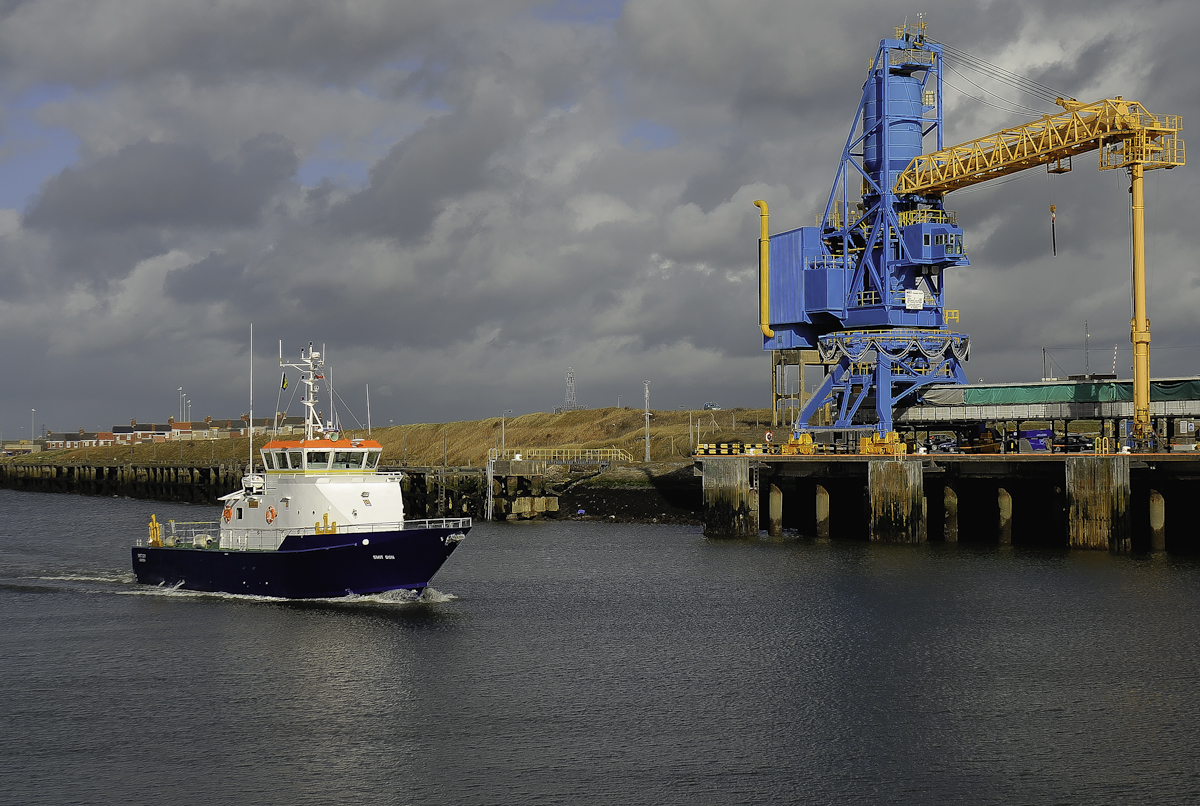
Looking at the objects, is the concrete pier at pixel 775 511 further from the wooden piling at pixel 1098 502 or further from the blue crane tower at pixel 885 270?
the wooden piling at pixel 1098 502

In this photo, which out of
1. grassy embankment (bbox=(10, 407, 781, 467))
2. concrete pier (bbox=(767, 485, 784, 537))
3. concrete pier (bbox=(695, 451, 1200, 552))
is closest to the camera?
concrete pier (bbox=(695, 451, 1200, 552))

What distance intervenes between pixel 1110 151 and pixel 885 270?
49.6ft

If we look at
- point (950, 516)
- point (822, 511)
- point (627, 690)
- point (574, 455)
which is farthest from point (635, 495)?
point (627, 690)

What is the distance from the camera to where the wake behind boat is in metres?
42.0

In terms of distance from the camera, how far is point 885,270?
233ft

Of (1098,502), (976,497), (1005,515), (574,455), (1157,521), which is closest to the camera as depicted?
(1098,502)

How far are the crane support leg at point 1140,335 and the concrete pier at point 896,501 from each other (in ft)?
36.4

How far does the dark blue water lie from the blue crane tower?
22.8 metres

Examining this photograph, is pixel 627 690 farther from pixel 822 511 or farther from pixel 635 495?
pixel 635 495

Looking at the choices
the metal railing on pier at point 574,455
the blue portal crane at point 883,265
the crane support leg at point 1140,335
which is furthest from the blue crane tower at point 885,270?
the metal railing on pier at point 574,455

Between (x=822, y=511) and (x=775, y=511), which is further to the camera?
(x=775, y=511)

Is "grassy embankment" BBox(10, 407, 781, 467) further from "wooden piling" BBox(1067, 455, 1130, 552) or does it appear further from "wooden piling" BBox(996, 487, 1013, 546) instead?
"wooden piling" BBox(1067, 455, 1130, 552)

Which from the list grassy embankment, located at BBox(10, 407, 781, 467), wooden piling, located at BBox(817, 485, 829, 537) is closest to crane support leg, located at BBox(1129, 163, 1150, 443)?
wooden piling, located at BBox(817, 485, 829, 537)

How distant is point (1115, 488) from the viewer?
54.2 m
